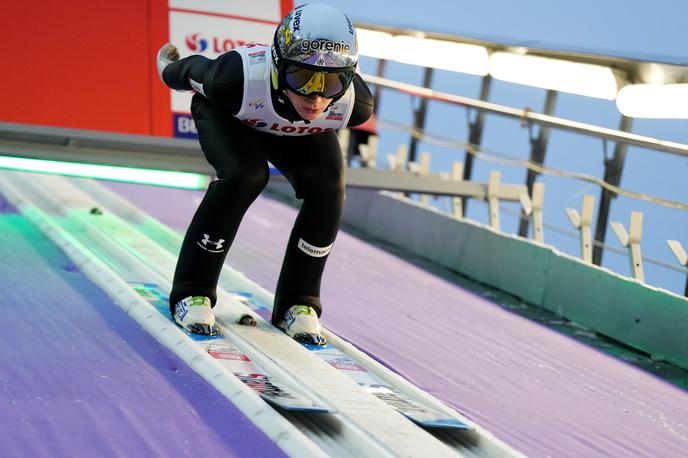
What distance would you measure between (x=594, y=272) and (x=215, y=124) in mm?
2265

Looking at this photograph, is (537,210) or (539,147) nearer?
(537,210)

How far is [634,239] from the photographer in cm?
516

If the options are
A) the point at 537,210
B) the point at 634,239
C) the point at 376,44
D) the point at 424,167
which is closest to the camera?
the point at 634,239

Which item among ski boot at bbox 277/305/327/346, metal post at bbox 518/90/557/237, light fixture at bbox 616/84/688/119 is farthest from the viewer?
metal post at bbox 518/90/557/237

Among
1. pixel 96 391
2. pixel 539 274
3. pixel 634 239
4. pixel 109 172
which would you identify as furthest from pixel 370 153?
pixel 96 391

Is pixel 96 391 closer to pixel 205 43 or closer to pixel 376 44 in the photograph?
pixel 205 43

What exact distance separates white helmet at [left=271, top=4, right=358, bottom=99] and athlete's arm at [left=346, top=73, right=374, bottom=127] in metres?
0.29

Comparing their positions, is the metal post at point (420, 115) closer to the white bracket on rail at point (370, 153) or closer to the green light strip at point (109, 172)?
the white bracket on rail at point (370, 153)

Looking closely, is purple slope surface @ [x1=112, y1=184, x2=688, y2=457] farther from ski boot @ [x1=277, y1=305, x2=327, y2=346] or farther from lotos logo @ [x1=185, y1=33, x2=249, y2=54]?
lotos logo @ [x1=185, y1=33, x2=249, y2=54]

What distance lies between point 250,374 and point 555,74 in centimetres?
360

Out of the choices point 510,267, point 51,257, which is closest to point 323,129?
point 51,257

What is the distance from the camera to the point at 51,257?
4.95 m

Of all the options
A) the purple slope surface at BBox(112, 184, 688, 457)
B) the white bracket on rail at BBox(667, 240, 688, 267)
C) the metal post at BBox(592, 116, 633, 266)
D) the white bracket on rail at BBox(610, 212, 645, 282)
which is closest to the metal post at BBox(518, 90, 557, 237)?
the metal post at BBox(592, 116, 633, 266)

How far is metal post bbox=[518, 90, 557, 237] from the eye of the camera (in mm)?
6711
